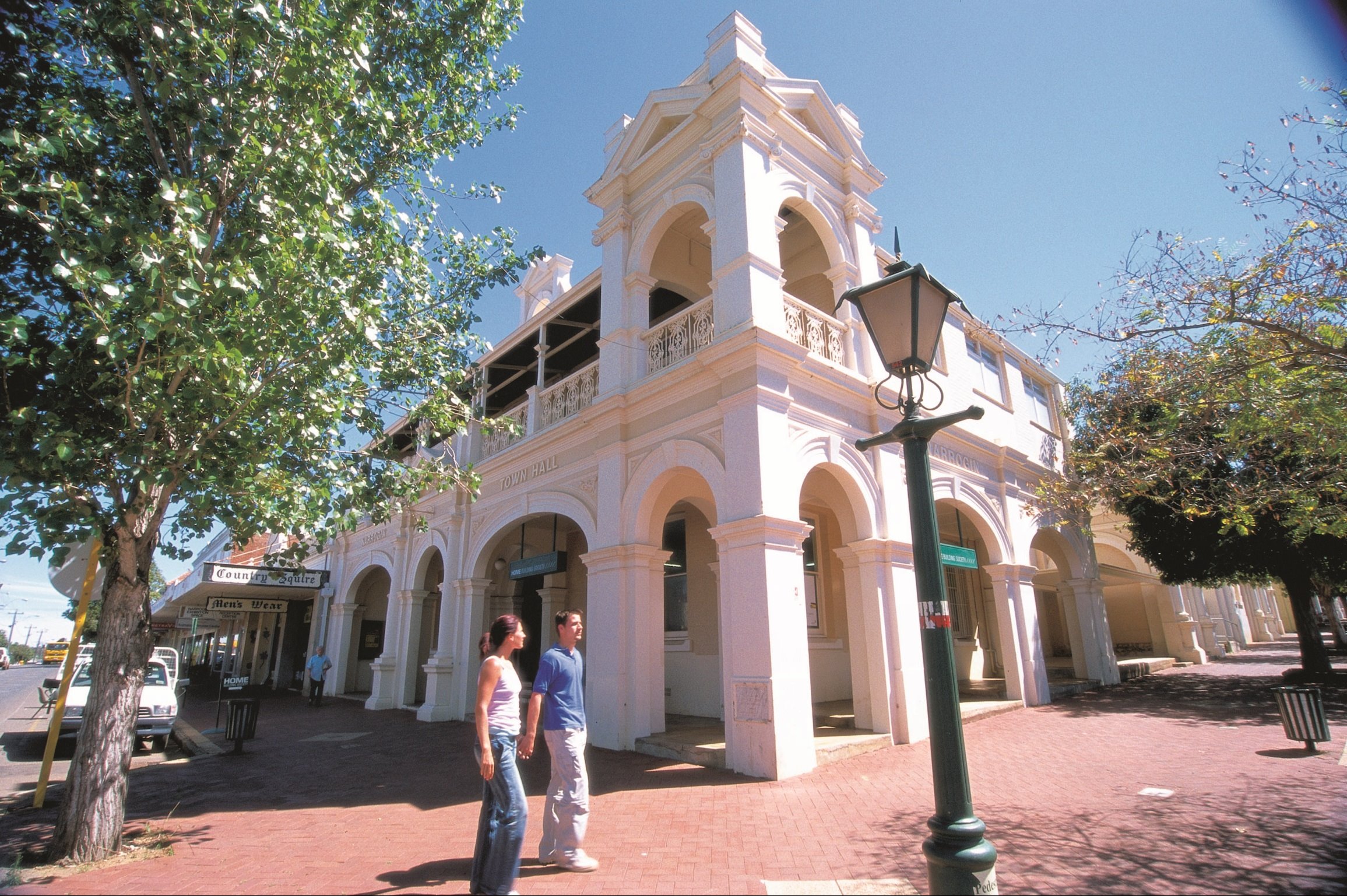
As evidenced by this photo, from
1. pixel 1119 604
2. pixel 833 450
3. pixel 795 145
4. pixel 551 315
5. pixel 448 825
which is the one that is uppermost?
pixel 795 145

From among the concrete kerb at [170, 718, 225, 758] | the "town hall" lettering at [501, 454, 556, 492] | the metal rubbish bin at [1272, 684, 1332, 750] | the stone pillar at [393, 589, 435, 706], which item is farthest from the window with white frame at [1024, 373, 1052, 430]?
the concrete kerb at [170, 718, 225, 758]

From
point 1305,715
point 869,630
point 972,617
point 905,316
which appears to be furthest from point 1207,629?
point 905,316

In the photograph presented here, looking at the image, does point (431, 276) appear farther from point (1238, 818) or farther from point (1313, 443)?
point (1313, 443)

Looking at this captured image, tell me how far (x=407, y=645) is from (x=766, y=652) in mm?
11418

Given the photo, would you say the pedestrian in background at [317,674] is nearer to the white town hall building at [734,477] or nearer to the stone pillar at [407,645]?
the white town hall building at [734,477]

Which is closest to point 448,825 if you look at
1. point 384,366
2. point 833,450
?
point 384,366

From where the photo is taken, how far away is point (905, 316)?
13.3ft

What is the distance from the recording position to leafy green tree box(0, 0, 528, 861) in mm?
4816

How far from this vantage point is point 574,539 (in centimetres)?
1560

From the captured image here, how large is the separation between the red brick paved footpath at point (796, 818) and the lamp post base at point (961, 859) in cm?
136

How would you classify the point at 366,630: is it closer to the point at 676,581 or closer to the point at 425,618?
the point at 425,618

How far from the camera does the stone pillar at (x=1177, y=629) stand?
20.0 meters

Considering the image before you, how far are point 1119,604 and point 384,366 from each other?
2596cm

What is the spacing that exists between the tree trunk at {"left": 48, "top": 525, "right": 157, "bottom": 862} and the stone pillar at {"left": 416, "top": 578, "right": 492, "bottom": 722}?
790 cm
